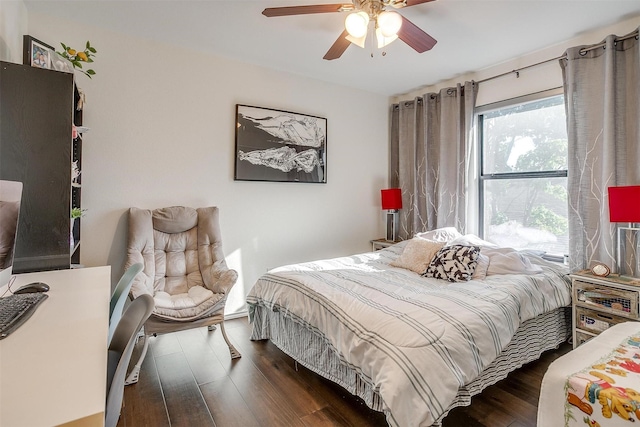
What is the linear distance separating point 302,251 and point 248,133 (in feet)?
4.76

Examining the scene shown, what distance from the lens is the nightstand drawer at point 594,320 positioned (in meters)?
2.26

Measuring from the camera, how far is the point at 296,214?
365cm

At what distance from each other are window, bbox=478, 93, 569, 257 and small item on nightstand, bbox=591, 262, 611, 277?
518 millimetres

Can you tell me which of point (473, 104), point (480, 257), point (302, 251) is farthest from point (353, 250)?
point (473, 104)

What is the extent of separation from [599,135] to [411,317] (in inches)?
91.2

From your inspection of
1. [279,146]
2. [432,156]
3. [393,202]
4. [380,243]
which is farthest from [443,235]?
[279,146]

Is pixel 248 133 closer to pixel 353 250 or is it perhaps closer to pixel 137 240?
pixel 137 240

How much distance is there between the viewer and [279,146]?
347 centimetres

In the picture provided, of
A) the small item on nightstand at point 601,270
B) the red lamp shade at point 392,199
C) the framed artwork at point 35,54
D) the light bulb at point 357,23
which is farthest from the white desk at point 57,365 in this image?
the red lamp shade at point 392,199

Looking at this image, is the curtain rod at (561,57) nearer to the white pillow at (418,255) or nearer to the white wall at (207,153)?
the white wall at (207,153)

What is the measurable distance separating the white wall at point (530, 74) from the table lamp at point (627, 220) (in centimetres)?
123

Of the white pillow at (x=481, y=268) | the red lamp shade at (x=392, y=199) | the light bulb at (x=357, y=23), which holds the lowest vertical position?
the white pillow at (x=481, y=268)

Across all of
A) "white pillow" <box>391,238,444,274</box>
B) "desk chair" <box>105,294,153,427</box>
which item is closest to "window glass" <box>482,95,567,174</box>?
"white pillow" <box>391,238,444,274</box>

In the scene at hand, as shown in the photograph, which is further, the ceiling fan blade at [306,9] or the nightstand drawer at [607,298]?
the nightstand drawer at [607,298]
